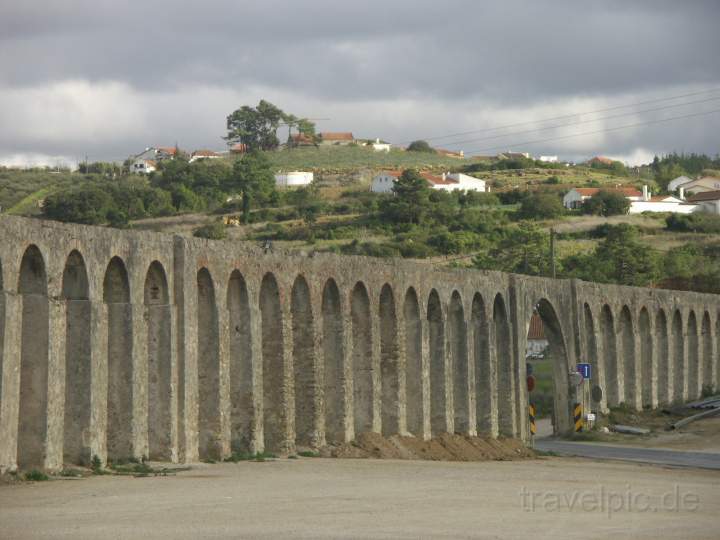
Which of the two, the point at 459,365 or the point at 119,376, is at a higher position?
the point at 119,376

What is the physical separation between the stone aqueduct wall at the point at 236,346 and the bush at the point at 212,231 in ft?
128

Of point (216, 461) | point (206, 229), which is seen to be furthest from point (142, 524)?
point (206, 229)

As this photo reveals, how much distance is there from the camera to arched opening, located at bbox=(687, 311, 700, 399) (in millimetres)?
61406

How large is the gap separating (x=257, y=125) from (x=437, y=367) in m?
115

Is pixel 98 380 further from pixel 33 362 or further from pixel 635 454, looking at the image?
pixel 635 454

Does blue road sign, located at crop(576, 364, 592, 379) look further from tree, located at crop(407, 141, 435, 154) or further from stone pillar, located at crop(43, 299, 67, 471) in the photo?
tree, located at crop(407, 141, 435, 154)

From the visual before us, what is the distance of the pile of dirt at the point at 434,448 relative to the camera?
103 feet

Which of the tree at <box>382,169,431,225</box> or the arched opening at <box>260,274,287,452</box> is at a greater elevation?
the tree at <box>382,169,431,225</box>

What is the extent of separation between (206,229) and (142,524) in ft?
233

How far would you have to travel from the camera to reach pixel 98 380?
23484 mm

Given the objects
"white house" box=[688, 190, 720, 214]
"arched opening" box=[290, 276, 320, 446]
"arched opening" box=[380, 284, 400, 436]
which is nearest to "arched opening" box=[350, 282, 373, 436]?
"arched opening" box=[380, 284, 400, 436]

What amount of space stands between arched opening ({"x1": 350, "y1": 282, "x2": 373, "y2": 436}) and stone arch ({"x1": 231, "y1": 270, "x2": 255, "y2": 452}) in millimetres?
5725

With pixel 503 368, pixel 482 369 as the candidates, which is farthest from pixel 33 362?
pixel 503 368

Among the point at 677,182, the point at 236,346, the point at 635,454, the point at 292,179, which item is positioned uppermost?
the point at 677,182
